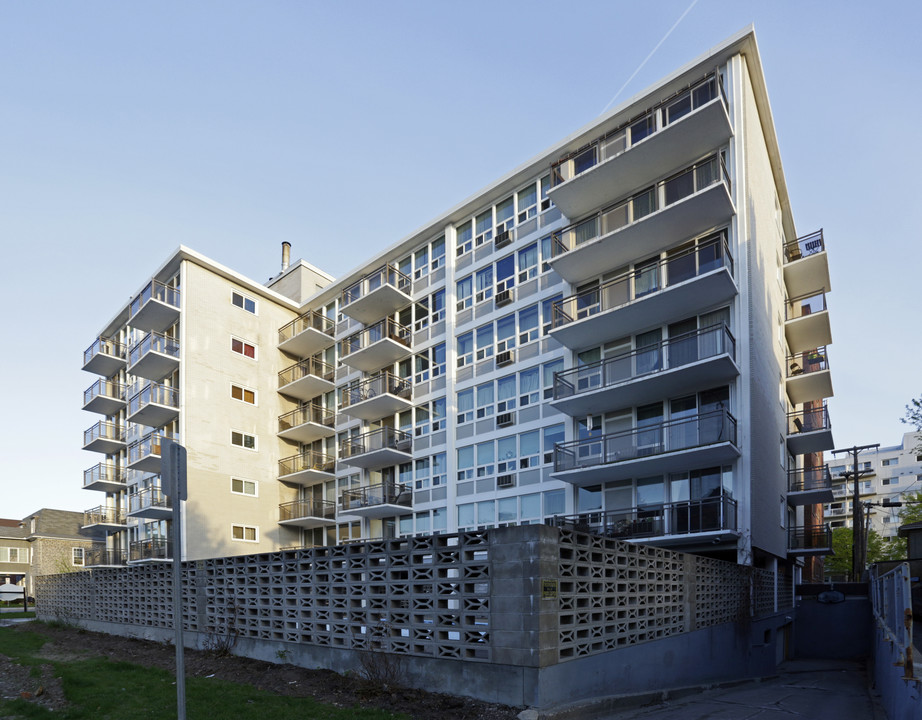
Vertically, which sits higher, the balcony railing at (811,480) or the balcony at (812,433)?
the balcony at (812,433)

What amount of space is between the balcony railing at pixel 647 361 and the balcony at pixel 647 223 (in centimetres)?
354

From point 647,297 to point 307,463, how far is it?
21147 millimetres

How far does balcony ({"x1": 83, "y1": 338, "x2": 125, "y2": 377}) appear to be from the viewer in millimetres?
41188

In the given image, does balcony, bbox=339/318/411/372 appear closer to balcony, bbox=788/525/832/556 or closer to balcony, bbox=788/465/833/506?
balcony, bbox=788/465/833/506

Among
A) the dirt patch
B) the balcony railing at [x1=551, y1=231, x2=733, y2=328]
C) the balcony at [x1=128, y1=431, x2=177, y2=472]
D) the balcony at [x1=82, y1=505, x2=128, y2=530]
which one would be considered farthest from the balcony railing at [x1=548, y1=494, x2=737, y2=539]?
the balcony at [x1=82, y1=505, x2=128, y2=530]

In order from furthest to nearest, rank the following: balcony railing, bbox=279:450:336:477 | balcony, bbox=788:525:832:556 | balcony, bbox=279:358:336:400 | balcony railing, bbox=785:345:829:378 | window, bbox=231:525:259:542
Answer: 1. balcony, bbox=279:358:336:400
2. balcony railing, bbox=279:450:336:477
3. window, bbox=231:525:259:542
4. balcony railing, bbox=785:345:829:378
5. balcony, bbox=788:525:832:556

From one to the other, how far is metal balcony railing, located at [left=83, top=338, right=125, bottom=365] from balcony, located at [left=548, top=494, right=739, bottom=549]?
108ft

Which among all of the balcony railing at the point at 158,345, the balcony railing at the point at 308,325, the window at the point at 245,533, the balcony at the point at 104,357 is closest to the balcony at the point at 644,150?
the balcony railing at the point at 308,325

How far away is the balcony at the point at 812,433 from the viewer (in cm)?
2716

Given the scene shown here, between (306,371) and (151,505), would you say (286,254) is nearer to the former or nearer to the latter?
(306,371)

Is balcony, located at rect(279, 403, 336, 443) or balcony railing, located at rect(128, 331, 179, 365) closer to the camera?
balcony railing, located at rect(128, 331, 179, 365)

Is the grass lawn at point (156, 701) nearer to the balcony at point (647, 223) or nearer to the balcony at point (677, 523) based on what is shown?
the balcony at point (677, 523)

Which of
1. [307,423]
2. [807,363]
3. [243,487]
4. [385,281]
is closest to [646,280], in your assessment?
[807,363]

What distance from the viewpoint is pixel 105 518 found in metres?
39.9
